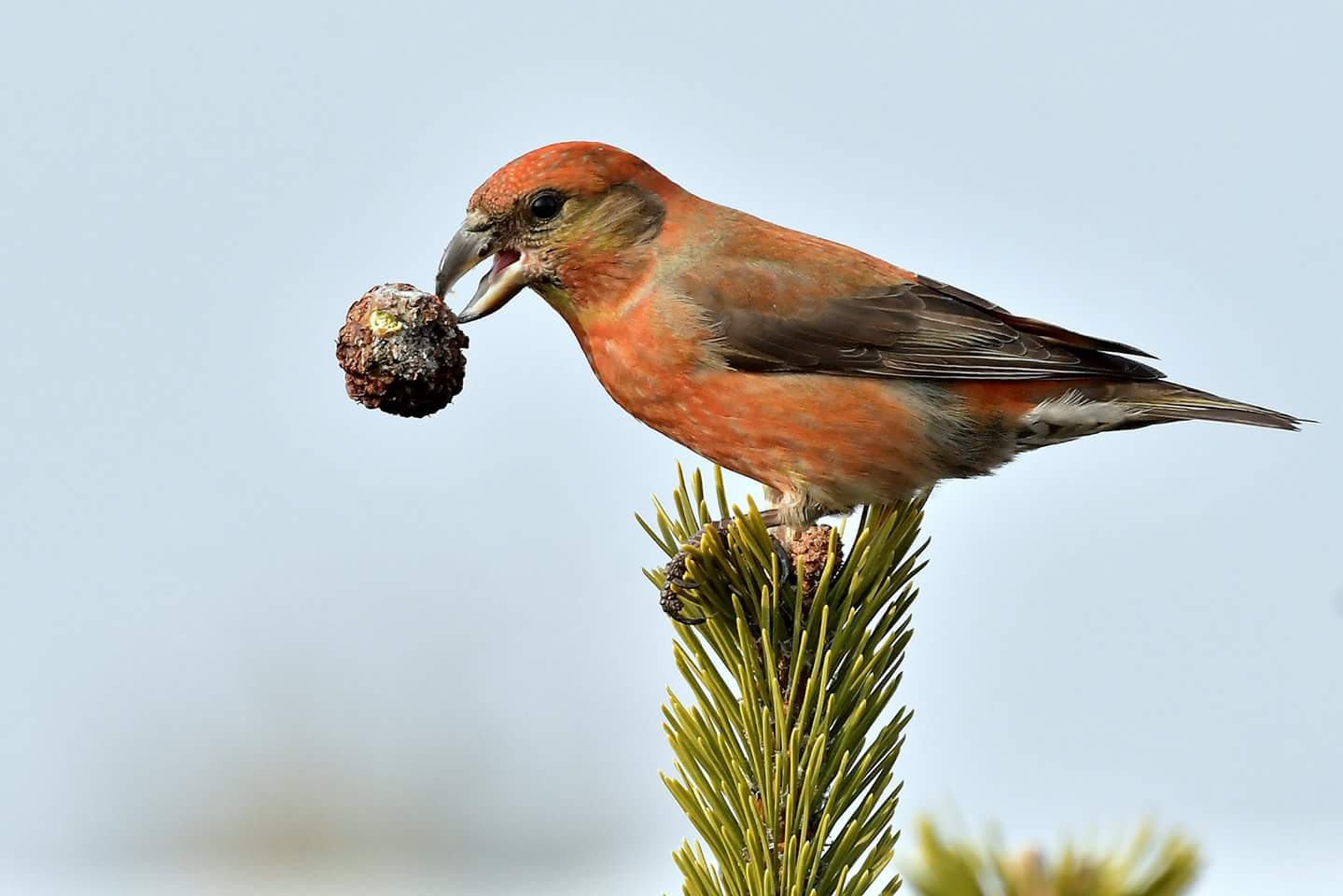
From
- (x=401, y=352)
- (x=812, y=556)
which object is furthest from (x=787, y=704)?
(x=401, y=352)

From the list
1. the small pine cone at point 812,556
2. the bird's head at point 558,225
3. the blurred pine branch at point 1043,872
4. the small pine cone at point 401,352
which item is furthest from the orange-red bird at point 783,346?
the blurred pine branch at point 1043,872

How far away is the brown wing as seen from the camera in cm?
367

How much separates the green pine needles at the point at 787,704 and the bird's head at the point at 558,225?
43.7 inches

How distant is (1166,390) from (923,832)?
2.88 metres

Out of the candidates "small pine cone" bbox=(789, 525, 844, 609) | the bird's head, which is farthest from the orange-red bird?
"small pine cone" bbox=(789, 525, 844, 609)

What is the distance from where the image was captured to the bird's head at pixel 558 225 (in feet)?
11.7

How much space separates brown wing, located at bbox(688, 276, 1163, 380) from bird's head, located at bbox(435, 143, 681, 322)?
0.28m

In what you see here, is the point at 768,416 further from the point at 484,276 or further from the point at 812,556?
the point at 812,556

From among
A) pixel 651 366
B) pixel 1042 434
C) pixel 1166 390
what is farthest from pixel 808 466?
pixel 1166 390

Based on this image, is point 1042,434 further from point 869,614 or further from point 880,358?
point 869,614

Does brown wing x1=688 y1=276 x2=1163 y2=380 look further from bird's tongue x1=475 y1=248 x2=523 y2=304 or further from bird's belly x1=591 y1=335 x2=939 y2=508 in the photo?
bird's tongue x1=475 y1=248 x2=523 y2=304

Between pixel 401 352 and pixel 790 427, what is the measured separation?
120 centimetres

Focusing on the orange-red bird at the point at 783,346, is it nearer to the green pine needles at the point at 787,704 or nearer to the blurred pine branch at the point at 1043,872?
the green pine needles at the point at 787,704

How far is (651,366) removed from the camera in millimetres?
3607
